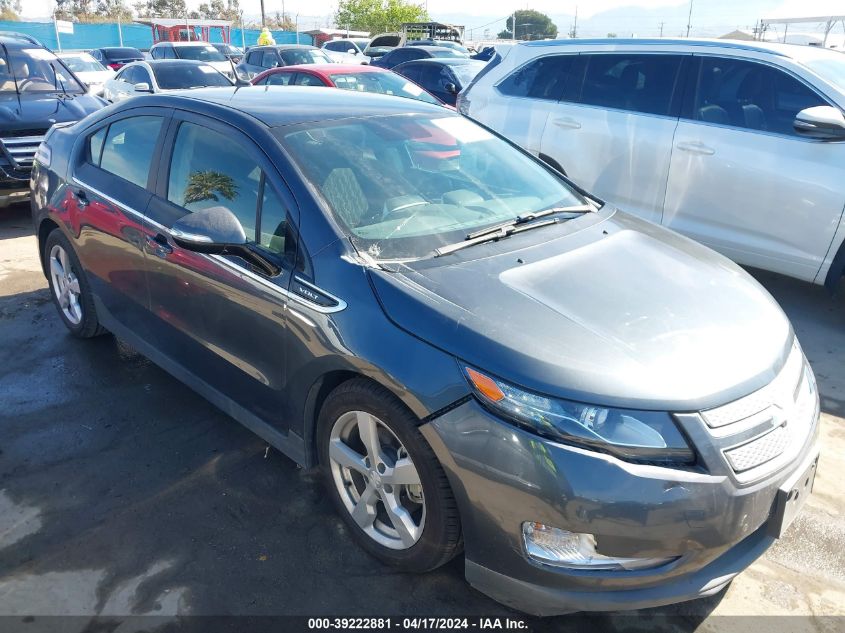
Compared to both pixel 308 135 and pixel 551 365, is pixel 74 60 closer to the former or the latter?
pixel 308 135

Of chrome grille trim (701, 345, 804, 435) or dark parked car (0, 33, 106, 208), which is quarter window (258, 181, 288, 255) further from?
dark parked car (0, 33, 106, 208)

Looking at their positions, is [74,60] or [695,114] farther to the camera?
[74,60]

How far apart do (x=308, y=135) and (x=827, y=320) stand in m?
4.01

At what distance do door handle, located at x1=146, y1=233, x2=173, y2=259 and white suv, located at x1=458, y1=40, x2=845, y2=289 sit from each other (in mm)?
3792

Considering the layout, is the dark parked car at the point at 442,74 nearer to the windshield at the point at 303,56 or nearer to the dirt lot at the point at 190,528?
the windshield at the point at 303,56

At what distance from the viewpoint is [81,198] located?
3994 mm

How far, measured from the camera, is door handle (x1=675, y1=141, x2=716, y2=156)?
16.9 ft

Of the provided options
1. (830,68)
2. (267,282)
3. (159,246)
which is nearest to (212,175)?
(159,246)

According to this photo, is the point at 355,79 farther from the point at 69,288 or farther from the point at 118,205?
the point at 118,205

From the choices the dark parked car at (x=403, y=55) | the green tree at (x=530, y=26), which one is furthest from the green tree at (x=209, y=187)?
the green tree at (x=530, y=26)

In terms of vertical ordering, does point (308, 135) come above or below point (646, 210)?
above

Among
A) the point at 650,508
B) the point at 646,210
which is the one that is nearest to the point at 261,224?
the point at 650,508

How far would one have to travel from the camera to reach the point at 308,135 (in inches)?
119

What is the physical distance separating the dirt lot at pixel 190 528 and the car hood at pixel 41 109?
4237 mm
